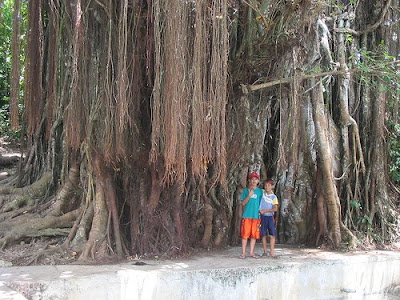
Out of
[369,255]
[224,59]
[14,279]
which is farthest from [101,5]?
[369,255]

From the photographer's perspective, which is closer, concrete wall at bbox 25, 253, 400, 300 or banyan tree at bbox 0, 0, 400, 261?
concrete wall at bbox 25, 253, 400, 300

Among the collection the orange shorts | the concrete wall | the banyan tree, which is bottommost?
the concrete wall

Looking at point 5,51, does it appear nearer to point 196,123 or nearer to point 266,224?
point 196,123

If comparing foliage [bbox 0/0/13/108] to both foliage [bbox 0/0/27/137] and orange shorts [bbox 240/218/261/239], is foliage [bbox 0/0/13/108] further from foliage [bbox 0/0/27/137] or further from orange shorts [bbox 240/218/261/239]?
orange shorts [bbox 240/218/261/239]

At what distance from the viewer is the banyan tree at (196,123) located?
4.36 metres

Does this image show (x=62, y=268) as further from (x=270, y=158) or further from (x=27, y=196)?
(x=270, y=158)

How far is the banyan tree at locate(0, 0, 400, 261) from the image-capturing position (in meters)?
4.36

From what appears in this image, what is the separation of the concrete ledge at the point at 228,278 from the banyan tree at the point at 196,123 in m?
0.50

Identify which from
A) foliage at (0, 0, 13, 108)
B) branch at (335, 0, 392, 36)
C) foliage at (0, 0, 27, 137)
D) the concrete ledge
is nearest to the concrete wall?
the concrete ledge

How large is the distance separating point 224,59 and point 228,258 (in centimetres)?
239

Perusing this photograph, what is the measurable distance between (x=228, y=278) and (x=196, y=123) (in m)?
1.71

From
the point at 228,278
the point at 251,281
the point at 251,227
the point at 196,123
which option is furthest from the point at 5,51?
the point at 251,281

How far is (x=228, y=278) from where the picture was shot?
460 cm

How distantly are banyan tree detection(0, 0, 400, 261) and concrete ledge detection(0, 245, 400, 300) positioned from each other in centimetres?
50
